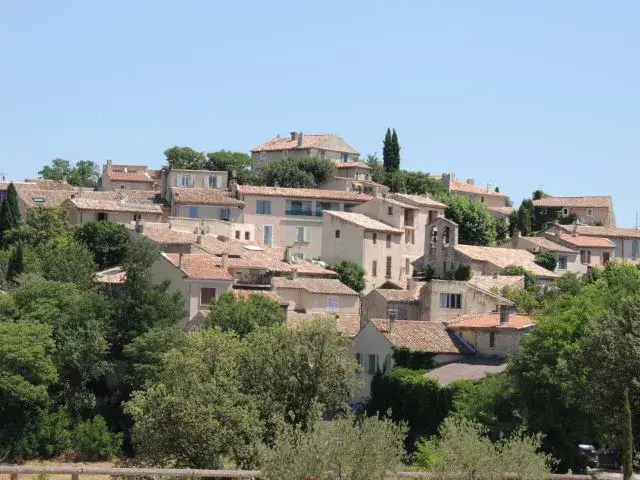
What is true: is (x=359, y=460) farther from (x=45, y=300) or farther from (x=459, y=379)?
(x=45, y=300)

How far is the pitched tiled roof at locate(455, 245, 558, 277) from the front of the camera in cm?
9625

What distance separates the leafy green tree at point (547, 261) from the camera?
10325cm

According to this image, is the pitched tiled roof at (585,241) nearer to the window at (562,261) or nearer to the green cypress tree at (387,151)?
the window at (562,261)

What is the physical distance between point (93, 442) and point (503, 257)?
3802cm

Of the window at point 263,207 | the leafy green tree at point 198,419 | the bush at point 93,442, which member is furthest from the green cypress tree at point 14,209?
the leafy green tree at point 198,419

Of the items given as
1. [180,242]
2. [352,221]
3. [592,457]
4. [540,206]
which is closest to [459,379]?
[592,457]

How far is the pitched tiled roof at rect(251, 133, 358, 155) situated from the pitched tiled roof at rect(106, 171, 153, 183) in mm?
12274

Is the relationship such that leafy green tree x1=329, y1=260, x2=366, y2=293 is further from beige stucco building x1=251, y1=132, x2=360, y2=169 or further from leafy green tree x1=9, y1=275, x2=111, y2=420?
beige stucco building x1=251, y1=132, x2=360, y2=169

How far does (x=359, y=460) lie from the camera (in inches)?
1415

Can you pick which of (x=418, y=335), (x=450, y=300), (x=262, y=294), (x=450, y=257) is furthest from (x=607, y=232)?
(x=418, y=335)

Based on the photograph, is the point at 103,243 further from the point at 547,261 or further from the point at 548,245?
the point at 548,245

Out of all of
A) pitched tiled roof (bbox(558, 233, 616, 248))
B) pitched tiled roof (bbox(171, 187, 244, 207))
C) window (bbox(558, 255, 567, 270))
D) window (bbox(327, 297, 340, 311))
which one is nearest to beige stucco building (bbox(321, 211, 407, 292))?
pitched tiled roof (bbox(171, 187, 244, 207))

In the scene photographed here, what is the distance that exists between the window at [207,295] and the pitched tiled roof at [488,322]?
12860 millimetres

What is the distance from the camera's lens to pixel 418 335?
7206 cm
